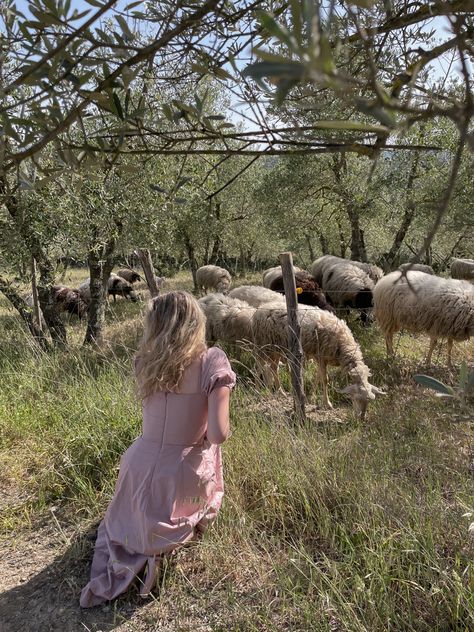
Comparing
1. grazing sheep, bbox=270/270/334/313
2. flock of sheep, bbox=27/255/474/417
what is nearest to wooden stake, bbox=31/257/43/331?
flock of sheep, bbox=27/255/474/417

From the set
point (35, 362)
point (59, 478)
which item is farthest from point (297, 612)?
point (35, 362)

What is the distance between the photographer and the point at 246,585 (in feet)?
8.49

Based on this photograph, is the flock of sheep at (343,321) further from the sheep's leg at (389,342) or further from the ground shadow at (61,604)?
the ground shadow at (61,604)

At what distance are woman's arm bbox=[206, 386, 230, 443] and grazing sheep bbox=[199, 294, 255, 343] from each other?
4389 millimetres

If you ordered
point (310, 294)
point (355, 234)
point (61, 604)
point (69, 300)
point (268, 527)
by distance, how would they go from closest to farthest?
point (61, 604)
point (268, 527)
point (310, 294)
point (355, 234)
point (69, 300)

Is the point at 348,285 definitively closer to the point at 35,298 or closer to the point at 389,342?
A: the point at 389,342

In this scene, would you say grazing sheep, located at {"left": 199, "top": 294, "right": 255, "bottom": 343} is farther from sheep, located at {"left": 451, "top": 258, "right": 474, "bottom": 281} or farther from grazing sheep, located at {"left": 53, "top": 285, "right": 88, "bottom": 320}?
sheep, located at {"left": 451, "top": 258, "right": 474, "bottom": 281}

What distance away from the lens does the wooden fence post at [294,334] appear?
468 cm

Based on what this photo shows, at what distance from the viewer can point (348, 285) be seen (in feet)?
34.3

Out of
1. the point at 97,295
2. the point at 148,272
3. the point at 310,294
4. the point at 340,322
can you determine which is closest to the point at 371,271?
the point at 310,294

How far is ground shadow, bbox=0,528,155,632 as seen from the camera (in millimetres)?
2525

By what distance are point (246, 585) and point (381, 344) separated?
715cm

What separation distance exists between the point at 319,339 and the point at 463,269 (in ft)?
34.4

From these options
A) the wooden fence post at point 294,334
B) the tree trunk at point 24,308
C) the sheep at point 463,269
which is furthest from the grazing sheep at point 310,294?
the sheep at point 463,269
